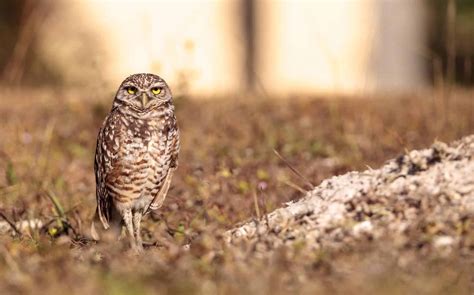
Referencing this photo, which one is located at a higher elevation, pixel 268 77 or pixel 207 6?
pixel 207 6

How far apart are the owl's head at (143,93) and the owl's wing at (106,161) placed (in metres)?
0.12

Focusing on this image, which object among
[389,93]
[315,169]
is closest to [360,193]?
[315,169]

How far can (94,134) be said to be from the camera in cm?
898

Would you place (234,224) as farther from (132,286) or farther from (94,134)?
(94,134)

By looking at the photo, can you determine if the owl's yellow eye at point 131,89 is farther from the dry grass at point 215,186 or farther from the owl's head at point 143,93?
the dry grass at point 215,186

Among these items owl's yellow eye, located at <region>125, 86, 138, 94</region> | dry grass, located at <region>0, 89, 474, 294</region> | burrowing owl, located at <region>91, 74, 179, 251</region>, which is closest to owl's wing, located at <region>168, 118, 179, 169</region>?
burrowing owl, located at <region>91, 74, 179, 251</region>

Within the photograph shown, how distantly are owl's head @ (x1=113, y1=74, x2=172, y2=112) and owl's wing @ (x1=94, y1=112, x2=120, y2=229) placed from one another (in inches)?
4.6

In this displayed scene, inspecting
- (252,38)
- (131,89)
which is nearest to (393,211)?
(131,89)

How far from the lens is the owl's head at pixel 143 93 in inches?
221

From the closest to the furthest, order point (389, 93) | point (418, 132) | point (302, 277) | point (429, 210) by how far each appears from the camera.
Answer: point (302, 277), point (429, 210), point (418, 132), point (389, 93)

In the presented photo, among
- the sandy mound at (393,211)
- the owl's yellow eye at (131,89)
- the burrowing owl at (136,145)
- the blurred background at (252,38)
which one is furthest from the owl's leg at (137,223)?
the blurred background at (252,38)

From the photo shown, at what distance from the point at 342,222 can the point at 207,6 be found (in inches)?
585

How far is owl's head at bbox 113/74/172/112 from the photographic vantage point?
561 cm

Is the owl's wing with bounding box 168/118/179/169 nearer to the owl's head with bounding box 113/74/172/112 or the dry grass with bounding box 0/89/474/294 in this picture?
the owl's head with bounding box 113/74/172/112
